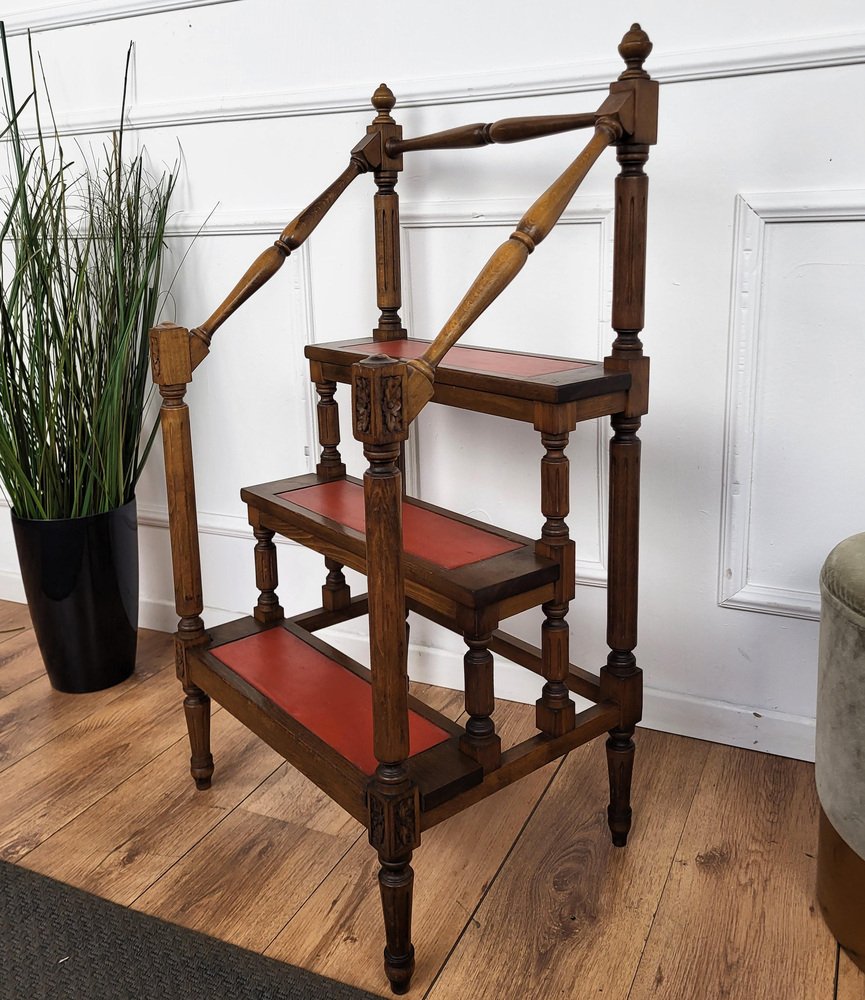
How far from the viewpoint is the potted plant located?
78.3 inches

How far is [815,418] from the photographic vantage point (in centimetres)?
170

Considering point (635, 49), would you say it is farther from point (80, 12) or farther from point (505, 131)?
point (80, 12)

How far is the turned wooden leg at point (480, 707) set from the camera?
135 cm

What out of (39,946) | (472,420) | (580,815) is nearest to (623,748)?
(580,815)

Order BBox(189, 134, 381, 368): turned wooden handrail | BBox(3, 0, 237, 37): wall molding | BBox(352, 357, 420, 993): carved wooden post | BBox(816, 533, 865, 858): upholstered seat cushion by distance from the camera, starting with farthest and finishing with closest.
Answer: BBox(3, 0, 237, 37): wall molding < BBox(189, 134, 381, 368): turned wooden handrail < BBox(816, 533, 865, 858): upholstered seat cushion < BBox(352, 357, 420, 993): carved wooden post

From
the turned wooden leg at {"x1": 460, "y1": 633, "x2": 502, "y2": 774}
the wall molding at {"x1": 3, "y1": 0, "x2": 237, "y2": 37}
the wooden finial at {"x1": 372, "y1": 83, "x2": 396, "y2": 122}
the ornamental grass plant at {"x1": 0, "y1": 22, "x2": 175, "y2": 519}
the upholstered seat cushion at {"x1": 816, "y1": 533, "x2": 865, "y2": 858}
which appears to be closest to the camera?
the upholstered seat cushion at {"x1": 816, "y1": 533, "x2": 865, "y2": 858}

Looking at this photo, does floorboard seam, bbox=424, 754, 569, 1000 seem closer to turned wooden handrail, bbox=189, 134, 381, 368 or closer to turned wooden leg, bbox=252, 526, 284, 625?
turned wooden leg, bbox=252, 526, 284, 625

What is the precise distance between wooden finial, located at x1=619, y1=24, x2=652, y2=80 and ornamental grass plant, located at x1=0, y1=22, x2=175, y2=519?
111 centimetres

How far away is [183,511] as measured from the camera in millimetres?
1627

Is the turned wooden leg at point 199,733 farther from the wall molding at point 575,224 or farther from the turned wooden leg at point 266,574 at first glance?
the wall molding at point 575,224

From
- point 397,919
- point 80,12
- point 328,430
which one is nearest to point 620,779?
point 397,919

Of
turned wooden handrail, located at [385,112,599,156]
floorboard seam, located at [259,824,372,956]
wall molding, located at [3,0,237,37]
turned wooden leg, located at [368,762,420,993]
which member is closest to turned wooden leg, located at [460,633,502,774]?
turned wooden leg, located at [368,762,420,993]

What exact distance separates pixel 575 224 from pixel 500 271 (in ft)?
2.18

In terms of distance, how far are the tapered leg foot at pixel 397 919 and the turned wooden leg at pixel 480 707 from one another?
18 centimetres
